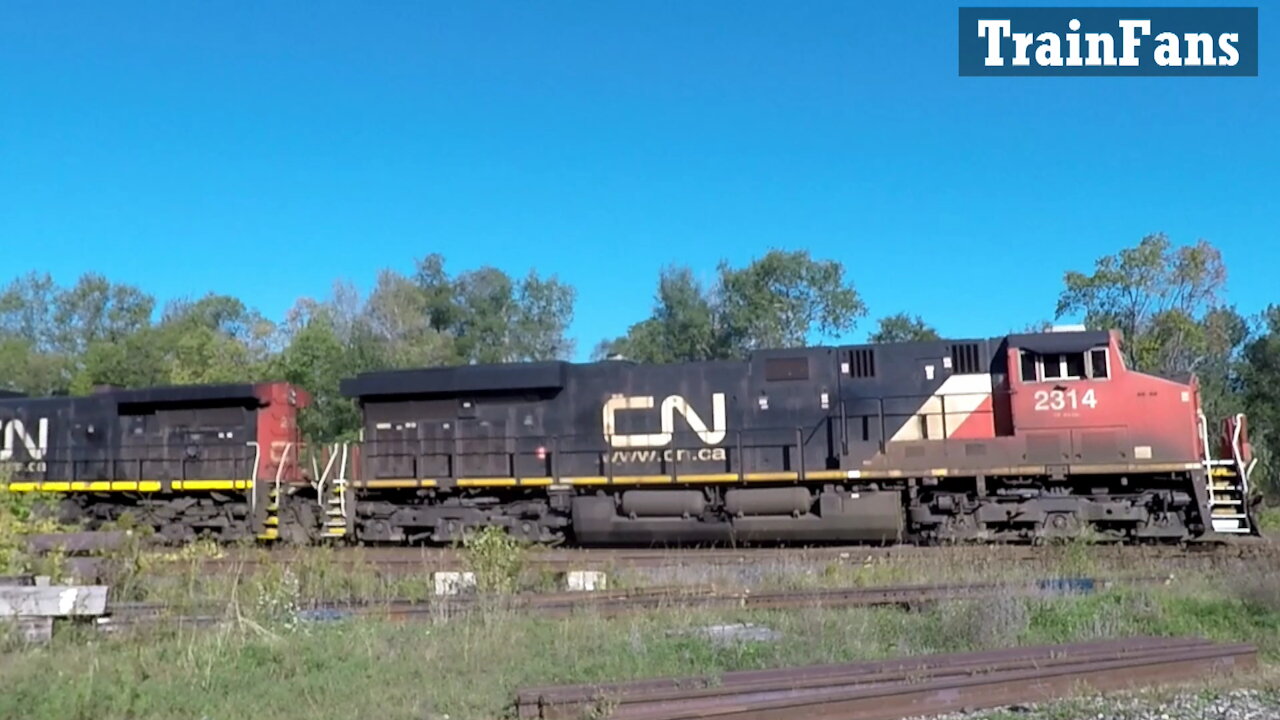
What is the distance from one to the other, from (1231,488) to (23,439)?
1986 cm

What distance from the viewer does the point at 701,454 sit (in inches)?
594

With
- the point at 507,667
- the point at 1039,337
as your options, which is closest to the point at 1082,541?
the point at 1039,337

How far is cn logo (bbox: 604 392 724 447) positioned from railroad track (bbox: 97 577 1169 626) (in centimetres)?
551

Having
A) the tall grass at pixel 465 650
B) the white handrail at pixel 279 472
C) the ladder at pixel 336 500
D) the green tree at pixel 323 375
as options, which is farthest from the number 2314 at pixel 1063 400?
the green tree at pixel 323 375

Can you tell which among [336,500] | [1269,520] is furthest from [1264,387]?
[336,500]

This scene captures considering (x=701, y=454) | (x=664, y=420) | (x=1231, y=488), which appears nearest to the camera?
(x=1231, y=488)

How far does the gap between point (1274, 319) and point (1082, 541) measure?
90.0 feet

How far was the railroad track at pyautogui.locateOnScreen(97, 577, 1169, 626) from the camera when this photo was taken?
8.16 meters

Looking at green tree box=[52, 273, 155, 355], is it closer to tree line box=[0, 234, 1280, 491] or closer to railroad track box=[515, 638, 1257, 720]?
tree line box=[0, 234, 1280, 491]

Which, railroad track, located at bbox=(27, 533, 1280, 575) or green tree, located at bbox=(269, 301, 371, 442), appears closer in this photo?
railroad track, located at bbox=(27, 533, 1280, 575)

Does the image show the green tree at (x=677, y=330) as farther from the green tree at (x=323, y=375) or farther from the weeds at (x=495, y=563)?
the weeds at (x=495, y=563)

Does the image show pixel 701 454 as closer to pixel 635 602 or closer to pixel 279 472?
pixel 635 602

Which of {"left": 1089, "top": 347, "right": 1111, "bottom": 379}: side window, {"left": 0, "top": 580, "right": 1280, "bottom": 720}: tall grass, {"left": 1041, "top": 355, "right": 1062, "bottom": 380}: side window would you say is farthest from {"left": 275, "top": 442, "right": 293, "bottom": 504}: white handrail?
{"left": 1089, "top": 347, "right": 1111, "bottom": 379}: side window

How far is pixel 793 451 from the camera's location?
48.4 feet
